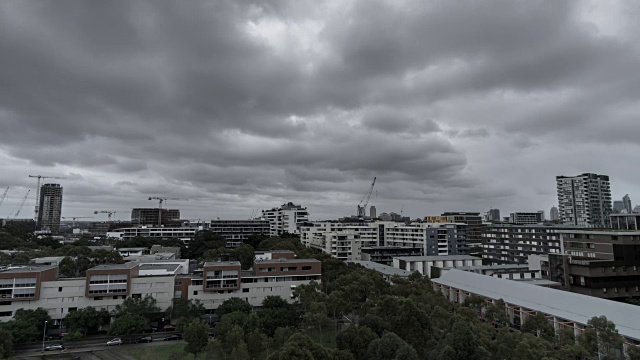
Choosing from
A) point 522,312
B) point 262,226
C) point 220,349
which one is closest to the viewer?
point 220,349

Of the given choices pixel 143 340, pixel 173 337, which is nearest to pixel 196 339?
pixel 173 337

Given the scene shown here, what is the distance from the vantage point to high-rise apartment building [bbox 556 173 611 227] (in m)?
132

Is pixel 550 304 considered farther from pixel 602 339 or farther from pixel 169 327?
pixel 169 327

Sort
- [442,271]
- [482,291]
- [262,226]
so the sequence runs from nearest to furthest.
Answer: [482,291], [442,271], [262,226]

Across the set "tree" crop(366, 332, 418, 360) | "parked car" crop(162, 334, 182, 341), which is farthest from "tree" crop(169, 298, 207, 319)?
"tree" crop(366, 332, 418, 360)

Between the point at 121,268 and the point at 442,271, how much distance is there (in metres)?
50.5

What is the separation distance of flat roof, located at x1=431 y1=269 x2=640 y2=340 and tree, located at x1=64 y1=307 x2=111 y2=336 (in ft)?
146

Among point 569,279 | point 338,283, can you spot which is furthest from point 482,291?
point 338,283

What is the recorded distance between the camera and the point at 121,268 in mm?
44406

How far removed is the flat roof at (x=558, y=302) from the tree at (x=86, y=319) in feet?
146

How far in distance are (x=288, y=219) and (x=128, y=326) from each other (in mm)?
95920

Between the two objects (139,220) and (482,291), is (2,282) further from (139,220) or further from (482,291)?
(139,220)


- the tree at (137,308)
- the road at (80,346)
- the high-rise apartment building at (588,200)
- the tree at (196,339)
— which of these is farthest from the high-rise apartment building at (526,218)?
the tree at (196,339)

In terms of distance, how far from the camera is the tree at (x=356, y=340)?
79.2 ft
